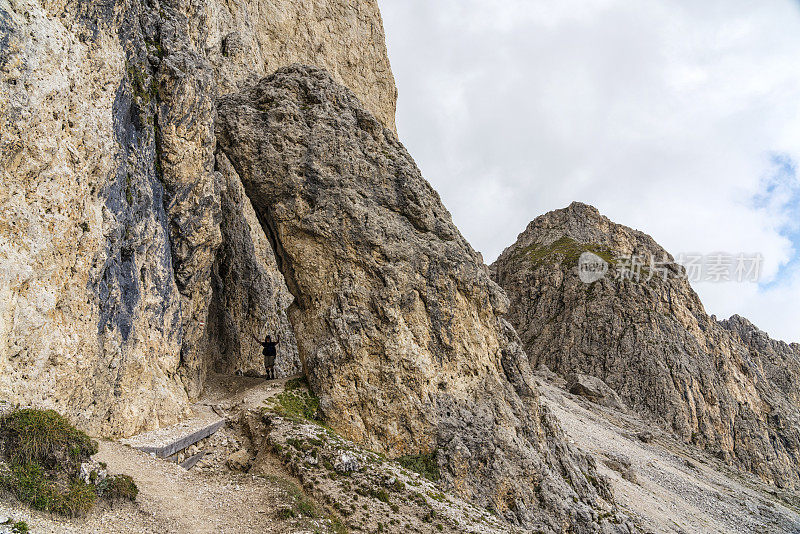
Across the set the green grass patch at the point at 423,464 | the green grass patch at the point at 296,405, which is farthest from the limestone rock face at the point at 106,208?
the green grass patch at the point at 423,464

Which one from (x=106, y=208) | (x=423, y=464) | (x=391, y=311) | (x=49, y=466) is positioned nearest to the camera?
(x=49, y=466)

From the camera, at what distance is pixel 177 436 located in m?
17.6

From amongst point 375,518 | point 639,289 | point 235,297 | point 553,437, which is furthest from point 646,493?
point 639,289

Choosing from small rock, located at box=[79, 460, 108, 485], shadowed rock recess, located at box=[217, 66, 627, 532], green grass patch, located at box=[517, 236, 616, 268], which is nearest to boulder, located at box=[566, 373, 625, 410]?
green grass patch, located at box=[517, 236, 616, 268]

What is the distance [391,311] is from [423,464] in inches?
315

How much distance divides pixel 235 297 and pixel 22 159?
21622 mm

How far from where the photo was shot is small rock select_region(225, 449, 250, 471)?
61.1 ft

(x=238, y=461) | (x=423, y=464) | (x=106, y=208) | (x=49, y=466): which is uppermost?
(x=106, y=208)

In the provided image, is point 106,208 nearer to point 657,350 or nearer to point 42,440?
point 42,440

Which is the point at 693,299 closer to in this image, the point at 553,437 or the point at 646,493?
the point at 646,493

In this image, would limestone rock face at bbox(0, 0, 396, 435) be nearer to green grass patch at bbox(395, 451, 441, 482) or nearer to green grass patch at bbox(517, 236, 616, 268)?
green grass patch at bbox(395, 451, 441, 482)

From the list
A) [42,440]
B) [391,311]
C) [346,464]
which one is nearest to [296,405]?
[346,464]

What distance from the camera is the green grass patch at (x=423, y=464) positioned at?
22.3m

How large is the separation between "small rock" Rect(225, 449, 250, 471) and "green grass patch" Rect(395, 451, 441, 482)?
291 inches
